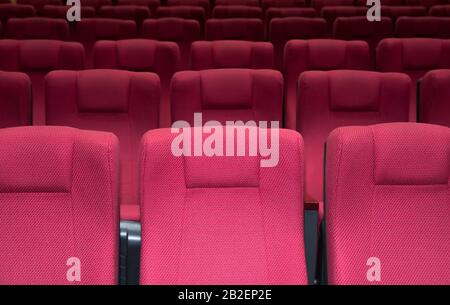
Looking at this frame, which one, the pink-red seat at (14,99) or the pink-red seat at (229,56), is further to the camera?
the pink-red seat at (229,56)

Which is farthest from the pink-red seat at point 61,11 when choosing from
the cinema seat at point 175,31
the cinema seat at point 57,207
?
the cinema seat at point 57,207

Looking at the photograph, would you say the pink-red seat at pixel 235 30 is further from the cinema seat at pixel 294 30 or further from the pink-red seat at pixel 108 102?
the pink-red seat at pixel 108 102

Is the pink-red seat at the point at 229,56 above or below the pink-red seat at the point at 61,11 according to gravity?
Result: below

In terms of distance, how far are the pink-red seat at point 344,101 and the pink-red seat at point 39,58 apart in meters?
0.68

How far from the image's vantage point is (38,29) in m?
2.35

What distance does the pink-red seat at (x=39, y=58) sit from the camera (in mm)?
1824

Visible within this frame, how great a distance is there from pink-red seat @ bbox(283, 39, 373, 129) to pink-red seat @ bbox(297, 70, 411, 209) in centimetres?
40

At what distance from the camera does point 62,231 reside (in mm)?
947

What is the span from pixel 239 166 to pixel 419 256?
28cm

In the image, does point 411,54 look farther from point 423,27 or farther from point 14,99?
point 14,99

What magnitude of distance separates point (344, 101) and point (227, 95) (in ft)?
0.80

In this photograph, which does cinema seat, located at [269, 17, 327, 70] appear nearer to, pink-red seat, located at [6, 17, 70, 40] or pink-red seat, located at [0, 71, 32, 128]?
pink-red seat, located at [6, 17, 70, 40]
